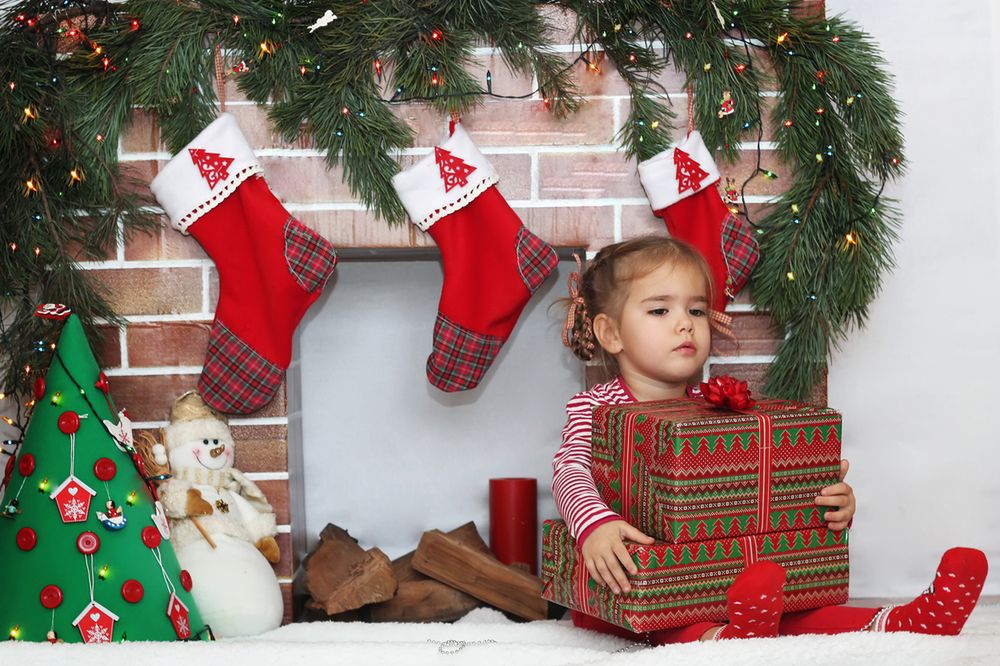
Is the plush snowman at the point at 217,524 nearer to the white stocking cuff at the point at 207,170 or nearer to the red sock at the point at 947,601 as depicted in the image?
the white stocking cuff at the point at 207,170

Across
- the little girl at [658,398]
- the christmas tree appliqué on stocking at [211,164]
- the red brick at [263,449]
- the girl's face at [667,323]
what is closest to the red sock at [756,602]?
the little girl at [658,398]

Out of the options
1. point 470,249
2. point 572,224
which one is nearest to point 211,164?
point 470,249

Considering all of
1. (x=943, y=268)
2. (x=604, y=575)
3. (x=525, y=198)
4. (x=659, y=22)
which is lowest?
(x=604, y=575)

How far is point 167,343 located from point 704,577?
4.21ft

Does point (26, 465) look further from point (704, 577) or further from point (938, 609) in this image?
point (938, 609)

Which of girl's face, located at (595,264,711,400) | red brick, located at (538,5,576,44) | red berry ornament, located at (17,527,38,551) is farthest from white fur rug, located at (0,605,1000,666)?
red brick, located at (538,5,576,44)

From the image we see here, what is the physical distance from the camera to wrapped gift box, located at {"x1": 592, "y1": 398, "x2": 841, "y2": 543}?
62.6 inches

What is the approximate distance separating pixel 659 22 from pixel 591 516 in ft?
3.59

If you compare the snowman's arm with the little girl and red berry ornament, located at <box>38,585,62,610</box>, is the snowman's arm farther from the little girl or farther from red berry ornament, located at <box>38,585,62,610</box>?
the little girl

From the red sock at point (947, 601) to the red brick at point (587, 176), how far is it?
3.35 ft

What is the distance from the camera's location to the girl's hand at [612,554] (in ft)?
5.25

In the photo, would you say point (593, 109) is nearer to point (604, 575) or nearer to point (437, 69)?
point (437, 69)

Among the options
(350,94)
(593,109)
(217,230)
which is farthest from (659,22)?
(217,230)

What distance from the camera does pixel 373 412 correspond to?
2533mm
